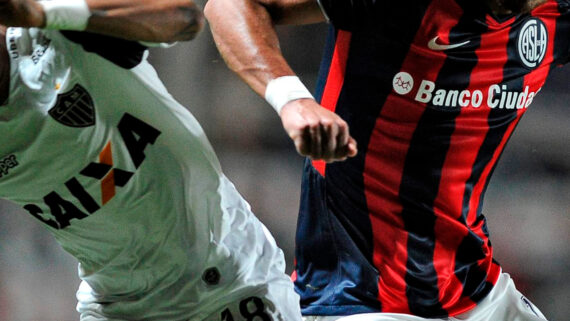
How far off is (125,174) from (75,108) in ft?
0.66

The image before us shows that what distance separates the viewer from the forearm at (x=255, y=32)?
219cm

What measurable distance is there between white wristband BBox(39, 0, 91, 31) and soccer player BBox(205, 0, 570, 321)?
0.35m

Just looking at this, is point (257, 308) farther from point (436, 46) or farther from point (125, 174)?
point (436, 46)

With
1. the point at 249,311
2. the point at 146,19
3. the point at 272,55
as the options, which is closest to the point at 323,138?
the point at 272,55

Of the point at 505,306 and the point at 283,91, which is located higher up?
the point at 283,91

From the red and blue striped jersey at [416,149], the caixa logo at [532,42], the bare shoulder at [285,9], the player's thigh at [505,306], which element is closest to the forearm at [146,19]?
the bare shoulder at [285,9]

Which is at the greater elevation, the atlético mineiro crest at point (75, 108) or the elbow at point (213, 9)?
the elbow at point (213, 9)

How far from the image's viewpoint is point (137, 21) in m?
2.18

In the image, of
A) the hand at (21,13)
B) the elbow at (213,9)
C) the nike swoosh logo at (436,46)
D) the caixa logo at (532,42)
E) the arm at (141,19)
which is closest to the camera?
the hand at (21,13)

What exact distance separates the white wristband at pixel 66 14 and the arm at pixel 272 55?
1.09ft

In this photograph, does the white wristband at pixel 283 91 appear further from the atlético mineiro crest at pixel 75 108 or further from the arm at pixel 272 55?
the atlético mineiro crest at pixel 75 108

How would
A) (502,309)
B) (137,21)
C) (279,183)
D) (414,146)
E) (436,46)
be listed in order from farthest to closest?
(279,183)
(502,309)
(414,146)
(436,46)
(137,21)

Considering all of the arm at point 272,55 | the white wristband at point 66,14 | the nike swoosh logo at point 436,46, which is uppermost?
the white wristband at point 66,14

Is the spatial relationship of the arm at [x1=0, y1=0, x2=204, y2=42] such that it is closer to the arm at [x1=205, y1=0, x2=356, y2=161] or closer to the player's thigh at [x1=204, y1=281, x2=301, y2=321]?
the arm at [x1=205, y1=0, x2=356, y2=161]
